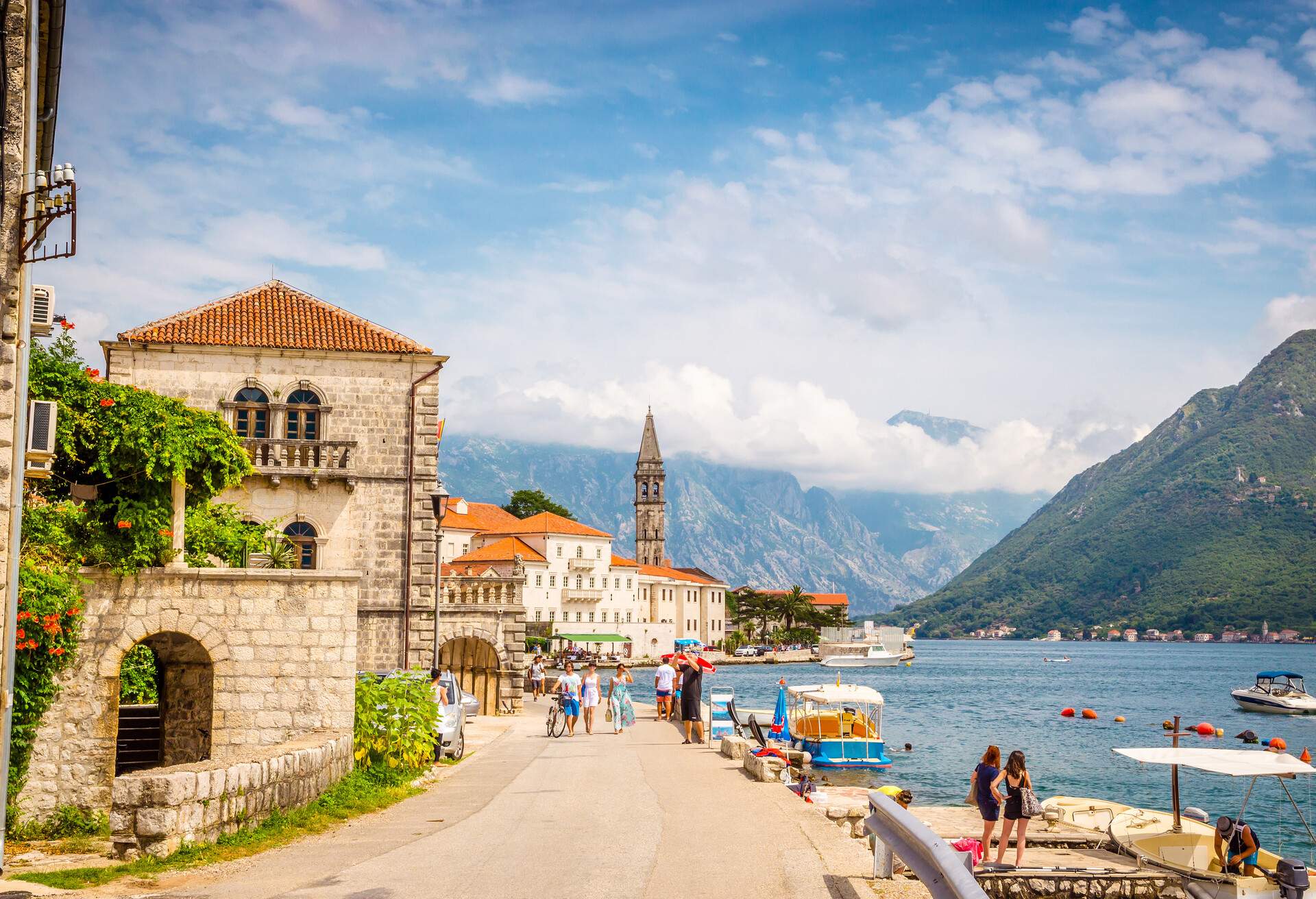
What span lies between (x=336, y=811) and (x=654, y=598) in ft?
424

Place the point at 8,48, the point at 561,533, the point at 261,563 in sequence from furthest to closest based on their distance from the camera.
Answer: the point at 561,533, the point at 261,563, the point at 8,48

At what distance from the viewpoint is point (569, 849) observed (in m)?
12.0

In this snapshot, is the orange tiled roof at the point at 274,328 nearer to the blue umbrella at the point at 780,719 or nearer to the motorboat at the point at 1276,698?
the blue umbrella at the point at 780,719

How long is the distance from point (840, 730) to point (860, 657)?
4214 inches

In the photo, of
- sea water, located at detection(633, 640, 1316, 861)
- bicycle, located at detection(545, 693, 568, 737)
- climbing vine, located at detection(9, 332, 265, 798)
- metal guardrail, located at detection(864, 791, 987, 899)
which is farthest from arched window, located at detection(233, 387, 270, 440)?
metal guardrail, located at detection(864, 791, 987, 899)

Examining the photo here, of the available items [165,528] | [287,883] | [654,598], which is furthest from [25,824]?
[654,598]

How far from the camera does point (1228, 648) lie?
180625 millimetres

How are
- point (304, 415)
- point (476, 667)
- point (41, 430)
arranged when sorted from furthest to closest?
point (476, 667) → point (304, 415) → point (41, 430)

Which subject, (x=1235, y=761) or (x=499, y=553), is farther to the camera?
(x=499, y=553)

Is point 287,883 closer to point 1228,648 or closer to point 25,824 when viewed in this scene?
point 25,824

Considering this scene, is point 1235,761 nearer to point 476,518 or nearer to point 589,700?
point 589,700

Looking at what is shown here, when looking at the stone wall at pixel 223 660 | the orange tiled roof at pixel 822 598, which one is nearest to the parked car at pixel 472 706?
the stone wall at pixel 223 660

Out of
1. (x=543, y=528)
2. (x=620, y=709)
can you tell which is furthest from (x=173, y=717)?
(x=543, y=528)

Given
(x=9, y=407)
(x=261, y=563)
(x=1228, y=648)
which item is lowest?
(x=1228, y=648)
